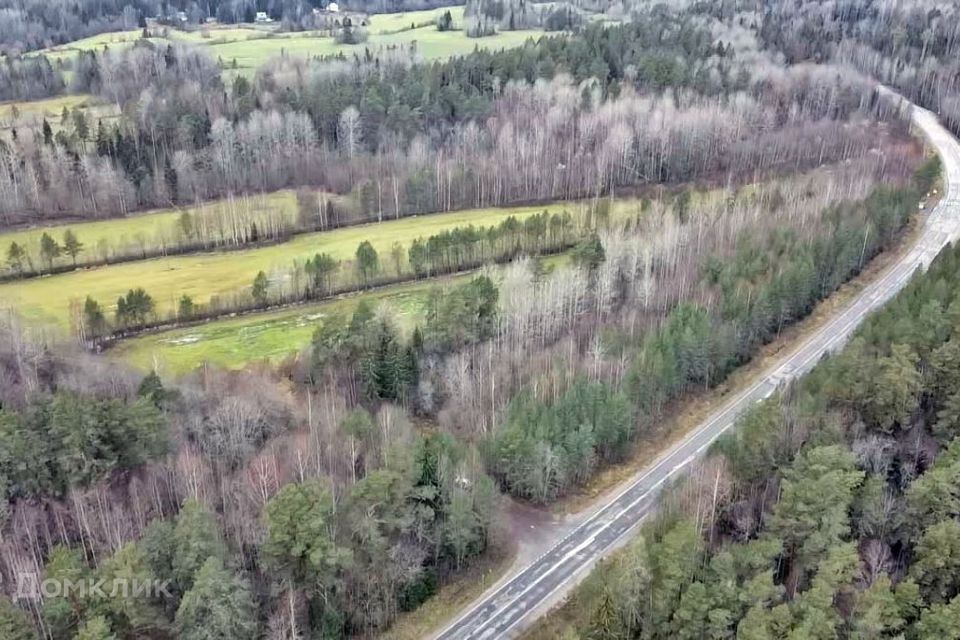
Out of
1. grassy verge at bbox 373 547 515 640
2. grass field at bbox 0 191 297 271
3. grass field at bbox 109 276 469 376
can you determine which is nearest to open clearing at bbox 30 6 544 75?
grass field at bbox 0 191 297 271

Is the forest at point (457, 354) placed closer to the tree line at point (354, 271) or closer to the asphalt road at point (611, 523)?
the tree line at point (354, 271)

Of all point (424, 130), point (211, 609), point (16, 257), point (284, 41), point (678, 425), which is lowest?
point (678, 425)

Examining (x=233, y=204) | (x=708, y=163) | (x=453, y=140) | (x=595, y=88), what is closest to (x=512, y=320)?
(x=233, y=204)

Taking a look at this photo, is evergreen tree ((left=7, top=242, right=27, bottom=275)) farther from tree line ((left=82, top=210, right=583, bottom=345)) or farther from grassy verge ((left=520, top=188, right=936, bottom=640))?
grassy verge ((left=520, top=188, right=936, bottom=640))

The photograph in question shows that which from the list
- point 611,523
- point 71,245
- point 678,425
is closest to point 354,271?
point 71,245

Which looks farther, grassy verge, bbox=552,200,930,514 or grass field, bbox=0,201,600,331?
grass field, bbox=0,201,600,331

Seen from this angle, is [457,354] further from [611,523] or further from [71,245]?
[71,245]
